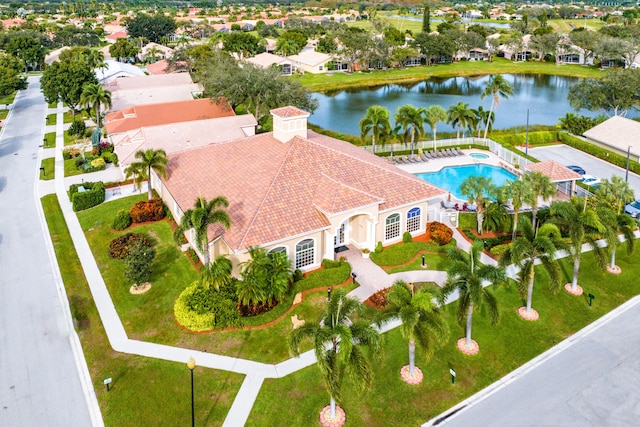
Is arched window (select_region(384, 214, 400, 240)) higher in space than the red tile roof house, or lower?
lower

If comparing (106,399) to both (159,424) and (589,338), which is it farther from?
(589,338)

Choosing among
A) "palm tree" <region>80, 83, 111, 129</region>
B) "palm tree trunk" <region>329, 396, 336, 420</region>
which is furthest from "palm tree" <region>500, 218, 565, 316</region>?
"palm tree" <region>80, 83, 111, 129</region>

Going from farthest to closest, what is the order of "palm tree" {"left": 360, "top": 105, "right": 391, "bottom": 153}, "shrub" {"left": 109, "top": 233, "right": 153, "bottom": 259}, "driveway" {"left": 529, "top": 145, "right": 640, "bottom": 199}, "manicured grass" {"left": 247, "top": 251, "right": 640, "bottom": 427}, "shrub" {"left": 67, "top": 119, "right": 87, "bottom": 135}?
"shrub" {"left": 67, "top": 119, "right": 87, "bottom": 135}
"palm tree" {"left": 360, "top": 105, "right": 391, "bottom": 153}
"driveway" {"left": 529, "top": 145, "right": 640, "bottom": 199}
"shrub" {"left": 109, "top": 233, "right": 153, "bottom": 259}
"manicured grass" {"left": 247, "top": 251, "right": 640, "bottom": 427}

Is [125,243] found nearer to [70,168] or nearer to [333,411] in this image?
[333,411]

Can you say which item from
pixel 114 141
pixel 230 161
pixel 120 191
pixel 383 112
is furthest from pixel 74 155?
pixel 383 112

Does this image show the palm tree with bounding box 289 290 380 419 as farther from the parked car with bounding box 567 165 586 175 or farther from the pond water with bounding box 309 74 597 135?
the pond water with bounding box 309 74 597 135

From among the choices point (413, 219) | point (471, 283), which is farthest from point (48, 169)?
point (471, 283)

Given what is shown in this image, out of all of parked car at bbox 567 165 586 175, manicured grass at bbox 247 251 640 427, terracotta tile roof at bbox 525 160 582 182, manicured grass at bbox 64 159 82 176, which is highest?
terracotta tile roof at bbox 525 160 582 182
